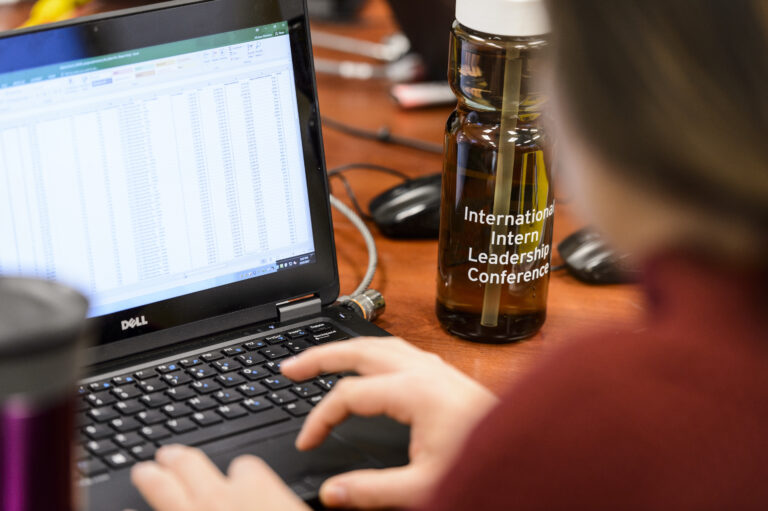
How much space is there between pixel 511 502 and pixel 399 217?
65 centimetres

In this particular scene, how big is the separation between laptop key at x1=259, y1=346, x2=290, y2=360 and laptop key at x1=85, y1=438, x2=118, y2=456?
0.52 ft

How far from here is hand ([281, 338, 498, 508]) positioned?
1.96 feet

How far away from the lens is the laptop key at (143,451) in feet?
2.12

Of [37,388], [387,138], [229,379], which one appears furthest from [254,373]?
[387,138]

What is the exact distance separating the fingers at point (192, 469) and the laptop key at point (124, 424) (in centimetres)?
7

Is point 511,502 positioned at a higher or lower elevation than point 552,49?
lower

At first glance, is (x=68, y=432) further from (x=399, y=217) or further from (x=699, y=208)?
(x=399, y=217)

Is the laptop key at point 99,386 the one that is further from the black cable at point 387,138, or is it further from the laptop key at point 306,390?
the black cable at point 387,138

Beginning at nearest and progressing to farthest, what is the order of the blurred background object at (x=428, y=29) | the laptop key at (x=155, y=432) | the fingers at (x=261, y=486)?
the fingers at (x=261, y=486) → the laptop key at (x=155, y=432) → the blurred background object at (x=428, y=29)

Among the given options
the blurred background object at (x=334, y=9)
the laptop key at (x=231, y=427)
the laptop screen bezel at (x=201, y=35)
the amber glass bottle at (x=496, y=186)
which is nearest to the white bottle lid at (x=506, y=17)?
the amber glass bottle at (x=496, y=186)

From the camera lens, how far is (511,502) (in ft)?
1.40

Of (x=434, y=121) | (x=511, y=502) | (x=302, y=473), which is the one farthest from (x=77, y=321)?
(x=434, y=121)

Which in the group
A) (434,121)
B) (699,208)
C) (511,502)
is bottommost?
(434,121)

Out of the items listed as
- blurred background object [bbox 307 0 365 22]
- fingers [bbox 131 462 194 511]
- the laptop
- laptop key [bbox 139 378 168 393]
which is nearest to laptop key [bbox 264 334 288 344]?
the laptop
